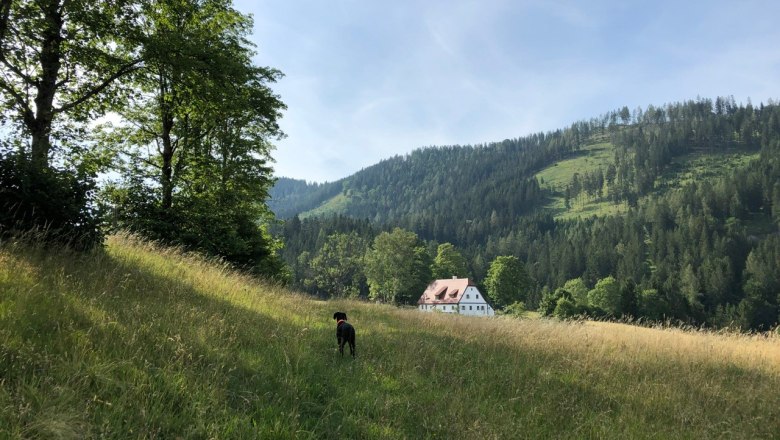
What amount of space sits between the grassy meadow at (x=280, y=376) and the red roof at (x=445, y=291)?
68.9 metres

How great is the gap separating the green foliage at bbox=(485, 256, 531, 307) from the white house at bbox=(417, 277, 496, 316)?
11.7 ft

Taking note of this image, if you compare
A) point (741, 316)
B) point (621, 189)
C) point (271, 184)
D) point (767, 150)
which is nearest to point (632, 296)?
point (741, 316)

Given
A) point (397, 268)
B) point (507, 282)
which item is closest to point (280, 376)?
point (397, 268)

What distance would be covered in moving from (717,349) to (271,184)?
19.6 meters

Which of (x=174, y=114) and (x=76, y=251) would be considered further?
(x=174, y=114)

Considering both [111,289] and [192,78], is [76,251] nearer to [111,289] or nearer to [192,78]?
[111,289]

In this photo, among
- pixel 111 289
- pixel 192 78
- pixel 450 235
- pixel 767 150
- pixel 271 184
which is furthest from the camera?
pixel 450 235

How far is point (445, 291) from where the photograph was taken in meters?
79.9

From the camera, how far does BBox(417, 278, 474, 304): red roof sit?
76.9 m

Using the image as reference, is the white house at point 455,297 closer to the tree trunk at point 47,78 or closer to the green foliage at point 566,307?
the green foliage at point 566,307

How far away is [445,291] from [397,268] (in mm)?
10893

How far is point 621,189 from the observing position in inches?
7785

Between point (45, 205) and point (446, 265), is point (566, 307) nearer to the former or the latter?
point (446, 265)

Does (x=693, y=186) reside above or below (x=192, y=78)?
above
